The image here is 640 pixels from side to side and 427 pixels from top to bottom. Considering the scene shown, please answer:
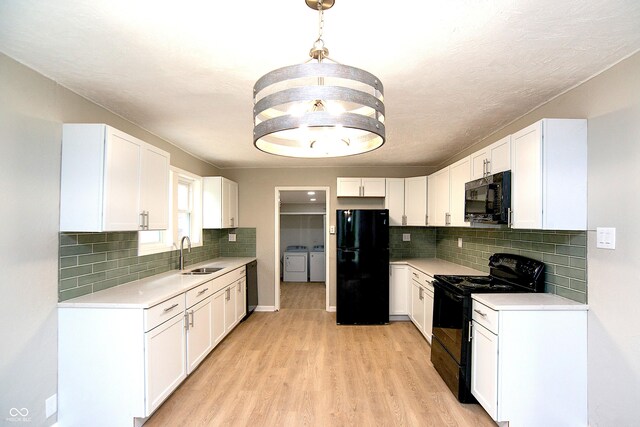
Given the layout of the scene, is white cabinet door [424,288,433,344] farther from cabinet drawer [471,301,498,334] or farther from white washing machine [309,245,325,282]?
white washing machine [309,245,325,282]

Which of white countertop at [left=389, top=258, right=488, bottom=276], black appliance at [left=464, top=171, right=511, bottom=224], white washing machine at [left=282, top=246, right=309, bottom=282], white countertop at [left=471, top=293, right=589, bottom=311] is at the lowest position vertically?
white washing machine at [left=282, top=246, right=309, bottom=282]

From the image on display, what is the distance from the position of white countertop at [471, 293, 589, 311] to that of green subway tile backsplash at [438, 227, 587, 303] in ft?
0.25

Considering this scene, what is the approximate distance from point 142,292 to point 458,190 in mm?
3169

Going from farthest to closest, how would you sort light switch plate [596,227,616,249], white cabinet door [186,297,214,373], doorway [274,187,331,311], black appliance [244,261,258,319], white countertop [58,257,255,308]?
doorway [274,187,331,311], black appliance [244,261,258,319], white cabinet door [186,297,214,373], white countertop [58,257,255,308], light switch plate [596,227,616,249]

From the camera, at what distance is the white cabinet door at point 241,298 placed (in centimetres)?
400

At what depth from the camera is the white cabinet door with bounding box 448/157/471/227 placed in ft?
10.4

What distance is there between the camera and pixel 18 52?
163 cm

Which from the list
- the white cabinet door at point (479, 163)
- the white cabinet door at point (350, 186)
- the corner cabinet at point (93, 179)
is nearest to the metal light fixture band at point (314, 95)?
the corner cabinet at point (93, 179)

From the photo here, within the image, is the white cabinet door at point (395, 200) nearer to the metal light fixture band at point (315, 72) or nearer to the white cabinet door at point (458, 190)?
the white cabinet door at point (458, 190)

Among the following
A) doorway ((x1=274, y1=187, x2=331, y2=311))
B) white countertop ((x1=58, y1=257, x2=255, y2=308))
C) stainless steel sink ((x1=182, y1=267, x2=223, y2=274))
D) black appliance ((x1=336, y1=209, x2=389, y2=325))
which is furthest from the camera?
doorway ((x1=274, y1=187, x2=331, y2=311))

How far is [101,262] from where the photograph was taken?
2.38m

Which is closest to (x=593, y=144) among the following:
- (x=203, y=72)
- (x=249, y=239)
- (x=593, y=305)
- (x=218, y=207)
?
(x=593, y=305)

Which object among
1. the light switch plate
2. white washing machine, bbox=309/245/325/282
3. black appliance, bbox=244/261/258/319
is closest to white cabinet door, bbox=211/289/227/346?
black appliance, bbox=244/261/258/319

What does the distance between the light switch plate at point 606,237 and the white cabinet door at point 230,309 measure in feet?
11.1
